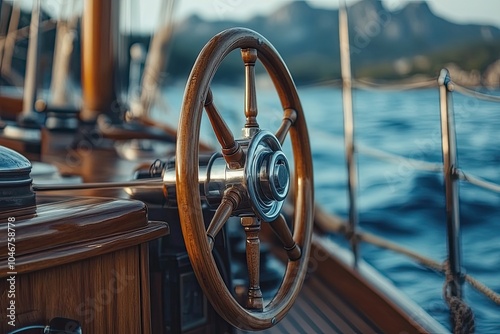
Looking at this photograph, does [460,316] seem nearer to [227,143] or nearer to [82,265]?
[227,143]

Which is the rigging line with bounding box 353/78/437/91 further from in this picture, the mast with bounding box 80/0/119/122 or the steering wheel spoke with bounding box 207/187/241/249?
the mast with bounding box 80/0/119/122

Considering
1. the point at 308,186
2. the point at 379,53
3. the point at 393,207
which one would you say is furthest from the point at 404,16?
the point at 308,186

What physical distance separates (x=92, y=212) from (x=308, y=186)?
1.59 feet

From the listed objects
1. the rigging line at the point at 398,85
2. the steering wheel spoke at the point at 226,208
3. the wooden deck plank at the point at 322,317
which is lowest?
the wooden deck plank at the point at 322,317

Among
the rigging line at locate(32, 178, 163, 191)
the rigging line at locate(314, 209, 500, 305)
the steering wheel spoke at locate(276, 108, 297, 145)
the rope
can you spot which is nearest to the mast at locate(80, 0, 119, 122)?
the rigging line at locate(314, 209, 500, 305)

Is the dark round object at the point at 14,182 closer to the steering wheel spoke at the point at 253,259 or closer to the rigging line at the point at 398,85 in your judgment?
the steering wheel spoke at the point at 253,259

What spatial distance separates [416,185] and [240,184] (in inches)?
146

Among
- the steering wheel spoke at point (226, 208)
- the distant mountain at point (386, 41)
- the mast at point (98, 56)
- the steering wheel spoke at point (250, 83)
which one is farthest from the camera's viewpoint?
the distant mountain at point (386, 41)

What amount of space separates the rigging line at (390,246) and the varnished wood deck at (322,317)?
0.20 meters

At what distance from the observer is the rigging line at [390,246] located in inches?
61.7

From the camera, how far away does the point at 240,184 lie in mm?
1104

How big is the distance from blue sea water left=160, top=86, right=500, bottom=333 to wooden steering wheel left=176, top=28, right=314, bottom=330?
0.60 metres

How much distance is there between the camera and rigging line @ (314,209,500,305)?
157 cm

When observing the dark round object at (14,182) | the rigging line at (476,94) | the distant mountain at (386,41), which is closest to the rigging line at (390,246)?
the rigging line at (476,94)
